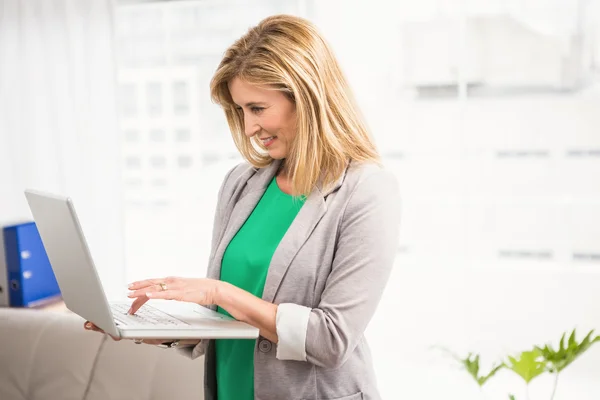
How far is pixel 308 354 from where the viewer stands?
4.01ft

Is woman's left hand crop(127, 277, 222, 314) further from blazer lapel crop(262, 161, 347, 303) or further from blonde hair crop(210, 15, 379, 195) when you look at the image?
blonde hair crop(210, 15, 379, 195)

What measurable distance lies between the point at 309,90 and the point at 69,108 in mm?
2101

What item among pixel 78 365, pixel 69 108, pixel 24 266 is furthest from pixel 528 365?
pixel 69 108

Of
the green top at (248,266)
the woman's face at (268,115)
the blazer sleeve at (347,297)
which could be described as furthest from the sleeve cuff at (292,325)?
the woman's face at (268,115)

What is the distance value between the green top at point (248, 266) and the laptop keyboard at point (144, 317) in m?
0.15

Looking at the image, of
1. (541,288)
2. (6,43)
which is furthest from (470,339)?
(6,43)

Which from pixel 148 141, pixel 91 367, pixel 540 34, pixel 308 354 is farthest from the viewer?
pixel 148 141

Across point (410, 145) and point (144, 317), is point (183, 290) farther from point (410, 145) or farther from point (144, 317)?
point (410, 145)

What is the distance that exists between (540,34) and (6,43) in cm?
231

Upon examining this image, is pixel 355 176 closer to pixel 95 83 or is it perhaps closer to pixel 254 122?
pixel 254 122

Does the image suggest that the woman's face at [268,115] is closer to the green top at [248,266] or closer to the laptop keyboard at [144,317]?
the green top at [248,266]

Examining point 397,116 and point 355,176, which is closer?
point 355,176

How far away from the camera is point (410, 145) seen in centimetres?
273

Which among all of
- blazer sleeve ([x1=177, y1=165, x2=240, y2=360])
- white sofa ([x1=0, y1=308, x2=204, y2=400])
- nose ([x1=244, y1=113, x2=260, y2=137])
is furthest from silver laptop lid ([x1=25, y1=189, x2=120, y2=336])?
white sofa ([x1=0, y1=308, x2=204, y2=400])
